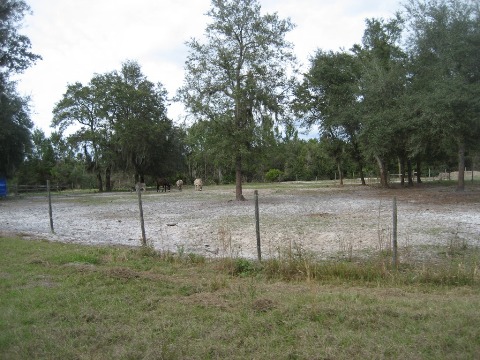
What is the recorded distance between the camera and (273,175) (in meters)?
73.9

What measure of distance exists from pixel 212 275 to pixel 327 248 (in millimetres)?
3314

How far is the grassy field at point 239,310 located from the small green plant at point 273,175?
66.2 metres

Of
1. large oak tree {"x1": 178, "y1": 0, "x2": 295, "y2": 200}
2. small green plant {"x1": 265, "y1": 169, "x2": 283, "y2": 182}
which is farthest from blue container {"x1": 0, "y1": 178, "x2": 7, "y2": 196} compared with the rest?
small green plant {"x1": 265, "y1": 169, "x2": 283, "y2": 182}

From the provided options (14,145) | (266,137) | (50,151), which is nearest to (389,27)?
(266,137)

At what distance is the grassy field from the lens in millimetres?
3844

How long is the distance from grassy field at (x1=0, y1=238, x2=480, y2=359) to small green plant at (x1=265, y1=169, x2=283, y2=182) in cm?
6621

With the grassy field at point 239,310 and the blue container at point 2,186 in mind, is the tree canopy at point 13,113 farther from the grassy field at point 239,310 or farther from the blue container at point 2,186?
the grassy field at point 239,310

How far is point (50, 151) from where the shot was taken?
243 feet

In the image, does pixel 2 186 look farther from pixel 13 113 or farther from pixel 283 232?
pixel 283 232

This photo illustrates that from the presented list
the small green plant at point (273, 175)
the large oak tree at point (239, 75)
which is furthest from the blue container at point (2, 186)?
the small green plant at point (273, 175)

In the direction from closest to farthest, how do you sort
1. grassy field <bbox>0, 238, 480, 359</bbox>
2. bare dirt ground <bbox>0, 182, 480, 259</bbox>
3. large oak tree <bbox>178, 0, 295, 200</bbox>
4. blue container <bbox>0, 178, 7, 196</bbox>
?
grassy field <bbox>0, 238, 480, 359</bbox> < bare dirt ground <bbox>0, 182, 480, 259</bbox> < large oak tree <bbox>178, 0, 295, 200</bbox> < blue container <bbox>0, 178, 7, 196</bbox>

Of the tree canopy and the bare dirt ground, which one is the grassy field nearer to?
the bare dirt ground

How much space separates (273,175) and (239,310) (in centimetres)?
6929

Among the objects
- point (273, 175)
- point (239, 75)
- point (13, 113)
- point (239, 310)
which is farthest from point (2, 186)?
point (273, 175)
